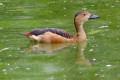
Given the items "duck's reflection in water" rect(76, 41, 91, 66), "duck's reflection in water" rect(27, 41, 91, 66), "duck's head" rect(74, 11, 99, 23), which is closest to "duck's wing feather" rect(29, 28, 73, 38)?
"duck's reflection in water" rect(27, 41, 91, 66)

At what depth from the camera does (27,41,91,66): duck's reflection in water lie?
11000mm

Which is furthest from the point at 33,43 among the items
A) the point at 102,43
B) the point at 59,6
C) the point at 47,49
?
the point at 59,6

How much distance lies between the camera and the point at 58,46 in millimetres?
12273

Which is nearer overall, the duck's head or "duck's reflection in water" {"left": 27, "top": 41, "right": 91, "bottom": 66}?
"duck's reflection in water" {"left": 27, "top": 41, "right": 91, "bottom": 66}

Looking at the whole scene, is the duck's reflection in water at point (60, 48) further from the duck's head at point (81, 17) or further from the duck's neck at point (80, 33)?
the duck's head at point (81, 17)

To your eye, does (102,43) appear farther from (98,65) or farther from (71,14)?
(71,14)

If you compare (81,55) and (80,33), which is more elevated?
(81,55)

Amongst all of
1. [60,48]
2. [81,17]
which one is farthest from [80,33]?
[60,48]

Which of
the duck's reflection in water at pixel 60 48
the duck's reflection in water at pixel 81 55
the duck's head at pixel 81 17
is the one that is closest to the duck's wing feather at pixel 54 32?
the duck's reflection in water at pixel 60 48

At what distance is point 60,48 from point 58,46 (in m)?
0.25

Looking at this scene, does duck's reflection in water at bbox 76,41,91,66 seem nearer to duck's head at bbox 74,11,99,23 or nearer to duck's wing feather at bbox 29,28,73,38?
duck's wing feather at bbox 29,28,73,38

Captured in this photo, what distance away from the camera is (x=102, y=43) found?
12.0 metres

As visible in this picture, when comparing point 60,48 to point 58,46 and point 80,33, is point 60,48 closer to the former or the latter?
point 58,46

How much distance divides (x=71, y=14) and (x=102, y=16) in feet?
3.18
